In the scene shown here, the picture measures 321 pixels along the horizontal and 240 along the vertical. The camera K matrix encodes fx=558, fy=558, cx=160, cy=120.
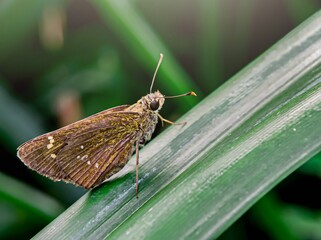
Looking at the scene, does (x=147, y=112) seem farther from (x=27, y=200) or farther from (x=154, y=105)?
(x=27, y=200)

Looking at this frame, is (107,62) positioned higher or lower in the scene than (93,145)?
lower

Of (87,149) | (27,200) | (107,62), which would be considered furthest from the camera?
(107,62)

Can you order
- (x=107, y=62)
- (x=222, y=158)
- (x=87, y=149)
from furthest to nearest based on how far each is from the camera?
1. (x=107, y=62)
2. (x=87, y=149)
3. (x=222, y=158)

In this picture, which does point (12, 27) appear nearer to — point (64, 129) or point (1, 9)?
point (1, 9)

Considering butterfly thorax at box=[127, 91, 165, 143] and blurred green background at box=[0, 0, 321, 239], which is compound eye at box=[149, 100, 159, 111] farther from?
blurred green background at box=[0, 0, 321, 239]

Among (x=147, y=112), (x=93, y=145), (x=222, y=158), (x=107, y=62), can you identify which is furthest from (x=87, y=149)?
(x=107, y=62)

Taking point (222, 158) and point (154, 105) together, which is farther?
point (154, 105)

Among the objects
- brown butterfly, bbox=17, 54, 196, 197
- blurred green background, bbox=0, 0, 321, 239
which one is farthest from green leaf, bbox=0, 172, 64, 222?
brown butterfly, bbox=17, 54, 196, 197
